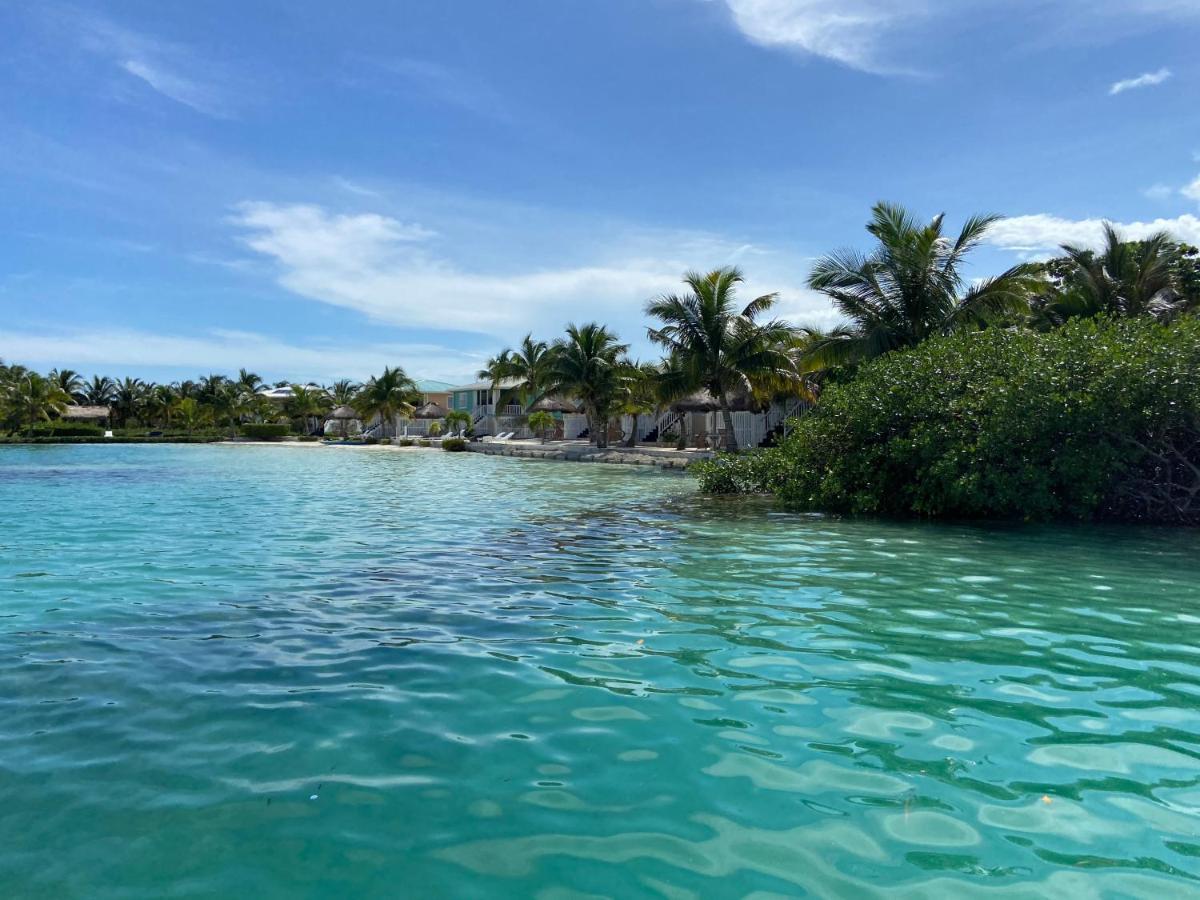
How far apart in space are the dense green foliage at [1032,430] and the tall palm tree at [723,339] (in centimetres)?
1491

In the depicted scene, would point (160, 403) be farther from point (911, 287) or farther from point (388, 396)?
point (911, 287)

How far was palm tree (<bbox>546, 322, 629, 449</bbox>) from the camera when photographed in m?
39.0

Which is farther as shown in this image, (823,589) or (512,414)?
(512,414)

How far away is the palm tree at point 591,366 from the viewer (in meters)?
39.0

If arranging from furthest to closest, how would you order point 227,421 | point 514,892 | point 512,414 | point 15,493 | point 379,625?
point 227,421 < point 512,414 < point 15,493 < point 379,625 < point 514,892

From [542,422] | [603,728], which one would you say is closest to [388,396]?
[542,422]

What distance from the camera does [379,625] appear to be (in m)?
6.28

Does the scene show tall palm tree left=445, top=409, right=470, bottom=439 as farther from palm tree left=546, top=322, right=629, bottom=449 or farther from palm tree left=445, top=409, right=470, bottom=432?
palm tree left=546, top=322, right=629, bottom=449

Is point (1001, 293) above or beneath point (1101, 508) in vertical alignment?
above

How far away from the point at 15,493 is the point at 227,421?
57106 millimetres

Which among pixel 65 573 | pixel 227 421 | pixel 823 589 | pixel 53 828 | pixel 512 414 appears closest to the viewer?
pixel 53 828

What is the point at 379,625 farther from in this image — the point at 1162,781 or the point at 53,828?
the point at 1162,781

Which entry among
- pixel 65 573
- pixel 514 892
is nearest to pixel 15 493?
pixel 65 573

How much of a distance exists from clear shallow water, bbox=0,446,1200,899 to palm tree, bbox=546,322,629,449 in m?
30.4
